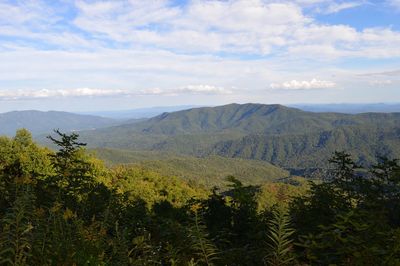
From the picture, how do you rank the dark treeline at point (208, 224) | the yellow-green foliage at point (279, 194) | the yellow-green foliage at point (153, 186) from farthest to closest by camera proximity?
the yellow-green foliage at point (153, 186)
the yellow-green foliage at point (279, 194)
the dark treeline at point (208, 224)

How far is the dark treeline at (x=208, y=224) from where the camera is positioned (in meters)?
3.09

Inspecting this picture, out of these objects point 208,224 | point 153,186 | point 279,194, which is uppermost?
point 279,194

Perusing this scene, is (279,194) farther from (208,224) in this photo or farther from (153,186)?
(153,186)

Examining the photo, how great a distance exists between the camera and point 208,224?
625 centimetres

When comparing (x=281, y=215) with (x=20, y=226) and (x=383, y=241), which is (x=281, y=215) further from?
(x=20, y=226)

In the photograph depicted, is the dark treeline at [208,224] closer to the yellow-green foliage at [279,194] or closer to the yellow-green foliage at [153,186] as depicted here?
the yellow-green foliage at [279,194]

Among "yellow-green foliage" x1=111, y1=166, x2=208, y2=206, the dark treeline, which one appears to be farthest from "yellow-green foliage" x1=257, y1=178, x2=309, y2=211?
"yellow-green foliage" x1=111, y1=166, x2=208, y2=206

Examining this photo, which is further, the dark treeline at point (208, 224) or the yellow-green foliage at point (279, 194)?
the yellow-green foliage at point (279, 194)

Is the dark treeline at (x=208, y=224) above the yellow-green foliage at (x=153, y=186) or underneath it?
above

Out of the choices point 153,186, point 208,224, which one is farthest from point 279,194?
point 153,186

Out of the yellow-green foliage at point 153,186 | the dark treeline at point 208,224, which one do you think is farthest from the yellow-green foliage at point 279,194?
the yellow-green foliage at point 153,186

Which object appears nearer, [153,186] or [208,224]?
[208,224]

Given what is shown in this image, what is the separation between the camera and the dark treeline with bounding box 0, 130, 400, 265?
10.1ft

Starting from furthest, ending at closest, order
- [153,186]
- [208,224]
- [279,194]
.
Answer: [153,186] < [208,224] < [279,194]
